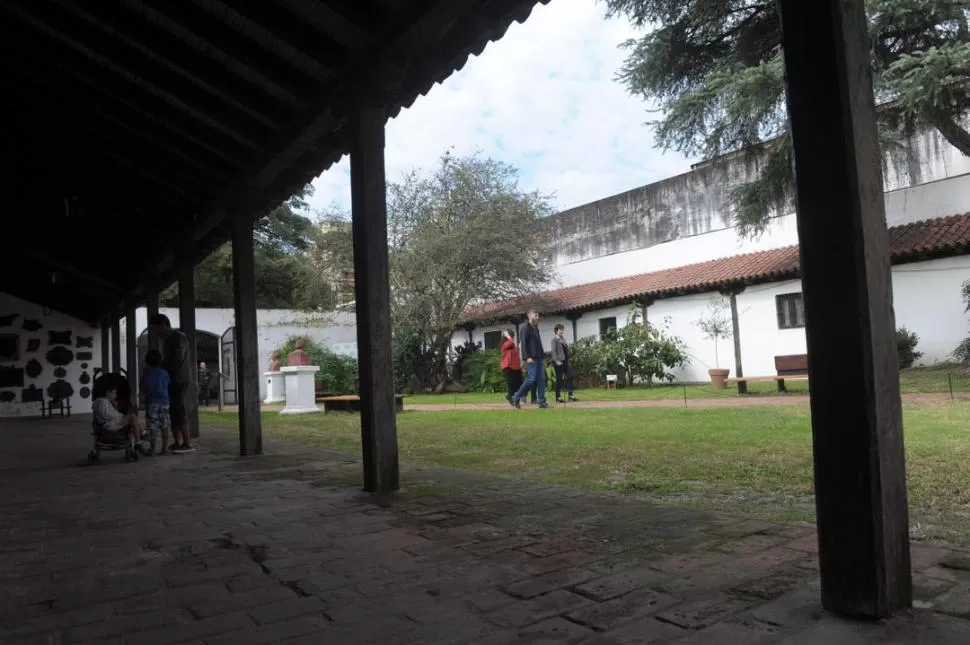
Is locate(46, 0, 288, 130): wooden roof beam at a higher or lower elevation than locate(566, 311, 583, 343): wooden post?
higher

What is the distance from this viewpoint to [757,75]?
13422 mm

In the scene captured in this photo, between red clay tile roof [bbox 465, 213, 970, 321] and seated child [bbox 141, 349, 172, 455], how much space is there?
12.1 meters

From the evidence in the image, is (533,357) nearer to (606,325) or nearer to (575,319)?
(606,325)

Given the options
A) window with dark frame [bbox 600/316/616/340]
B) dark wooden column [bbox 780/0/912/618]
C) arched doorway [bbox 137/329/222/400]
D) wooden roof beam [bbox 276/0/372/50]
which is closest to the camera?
dark wooden column [bbox 780/0/912/618]

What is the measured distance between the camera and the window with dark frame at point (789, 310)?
16.3m

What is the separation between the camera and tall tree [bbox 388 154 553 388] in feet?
64.5

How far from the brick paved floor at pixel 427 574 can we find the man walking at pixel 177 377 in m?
3.16

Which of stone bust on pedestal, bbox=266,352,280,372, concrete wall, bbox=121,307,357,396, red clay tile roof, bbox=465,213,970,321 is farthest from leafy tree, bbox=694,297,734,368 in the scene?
stone bust on pedestal, bbox=266,352,280,372

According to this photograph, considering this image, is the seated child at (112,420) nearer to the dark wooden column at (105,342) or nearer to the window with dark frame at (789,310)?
the dark wooden column at (105,342)

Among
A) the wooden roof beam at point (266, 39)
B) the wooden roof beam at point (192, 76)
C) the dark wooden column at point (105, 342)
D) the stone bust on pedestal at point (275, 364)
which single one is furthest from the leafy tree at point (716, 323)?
the wooden roof beam at point (266, 39)

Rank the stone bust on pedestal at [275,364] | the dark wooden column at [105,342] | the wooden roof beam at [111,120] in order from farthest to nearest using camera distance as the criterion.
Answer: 1. the stone bust on pedestal at [275,364]
2. the dark wooden column at [105,342]
3. the wooden roof beam at [111,120]

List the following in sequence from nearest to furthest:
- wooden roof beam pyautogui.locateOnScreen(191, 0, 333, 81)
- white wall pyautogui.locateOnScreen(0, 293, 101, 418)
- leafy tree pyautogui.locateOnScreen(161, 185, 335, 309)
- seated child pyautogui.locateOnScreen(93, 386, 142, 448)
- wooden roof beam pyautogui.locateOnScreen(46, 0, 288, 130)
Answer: wooden roof beam pyautogui.locateOnScreen(191, 0, 333, 81)
wooden roof beam pyautogui.locateOnScreen(46, 0, 288, 130)
seated child pyautogui.locateOnScreen(93, 386, 142, 448)
white wall pyautogui.locateOnScreen(0, 293, 101, 418)
leafy tree pyautogui.locateOnScreen(161, 185, 335, 309)

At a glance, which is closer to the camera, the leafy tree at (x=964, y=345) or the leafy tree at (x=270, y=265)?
the leafy tree at (x=964, y=345)

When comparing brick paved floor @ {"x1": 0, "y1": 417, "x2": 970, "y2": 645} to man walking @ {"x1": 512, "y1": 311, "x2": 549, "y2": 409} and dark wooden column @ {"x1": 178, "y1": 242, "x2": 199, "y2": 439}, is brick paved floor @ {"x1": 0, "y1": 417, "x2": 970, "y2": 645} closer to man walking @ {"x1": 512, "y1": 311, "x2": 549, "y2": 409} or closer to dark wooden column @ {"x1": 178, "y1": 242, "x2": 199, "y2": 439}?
dark wooden column @ {"x1": 178, "y1": 242, "x2": 199, "y2": 439}
